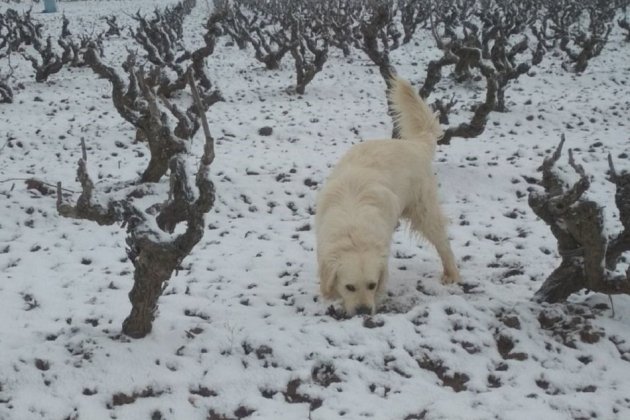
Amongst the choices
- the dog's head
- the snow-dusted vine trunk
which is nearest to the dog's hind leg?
the snow-dusted vine trunk

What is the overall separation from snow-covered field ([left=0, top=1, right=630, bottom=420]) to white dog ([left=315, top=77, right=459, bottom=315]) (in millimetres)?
270

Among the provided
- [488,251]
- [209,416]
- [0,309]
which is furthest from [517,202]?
[0,309]

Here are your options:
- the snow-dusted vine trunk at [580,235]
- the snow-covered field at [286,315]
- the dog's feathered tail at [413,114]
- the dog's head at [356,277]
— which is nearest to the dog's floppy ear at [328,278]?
the dog's head at [356,277]

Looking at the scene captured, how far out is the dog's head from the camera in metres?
4.20

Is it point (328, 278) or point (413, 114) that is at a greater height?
point (413, 114)

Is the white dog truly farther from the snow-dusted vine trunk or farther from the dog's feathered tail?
the snow-dusted vine trunk

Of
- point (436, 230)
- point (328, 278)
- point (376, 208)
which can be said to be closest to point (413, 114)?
point (436, 230)

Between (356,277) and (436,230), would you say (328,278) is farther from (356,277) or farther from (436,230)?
(436,230)

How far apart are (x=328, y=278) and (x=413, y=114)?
232cm

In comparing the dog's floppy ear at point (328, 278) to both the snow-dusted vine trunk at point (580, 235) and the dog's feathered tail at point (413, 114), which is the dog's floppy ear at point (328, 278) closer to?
the snow-dusted vine trunk at point (580, 235)

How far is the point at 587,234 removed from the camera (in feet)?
12.8

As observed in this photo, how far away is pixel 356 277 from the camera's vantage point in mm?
4191

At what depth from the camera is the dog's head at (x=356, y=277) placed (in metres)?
4.20

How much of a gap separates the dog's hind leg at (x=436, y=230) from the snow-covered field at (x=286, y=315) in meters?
0.17
